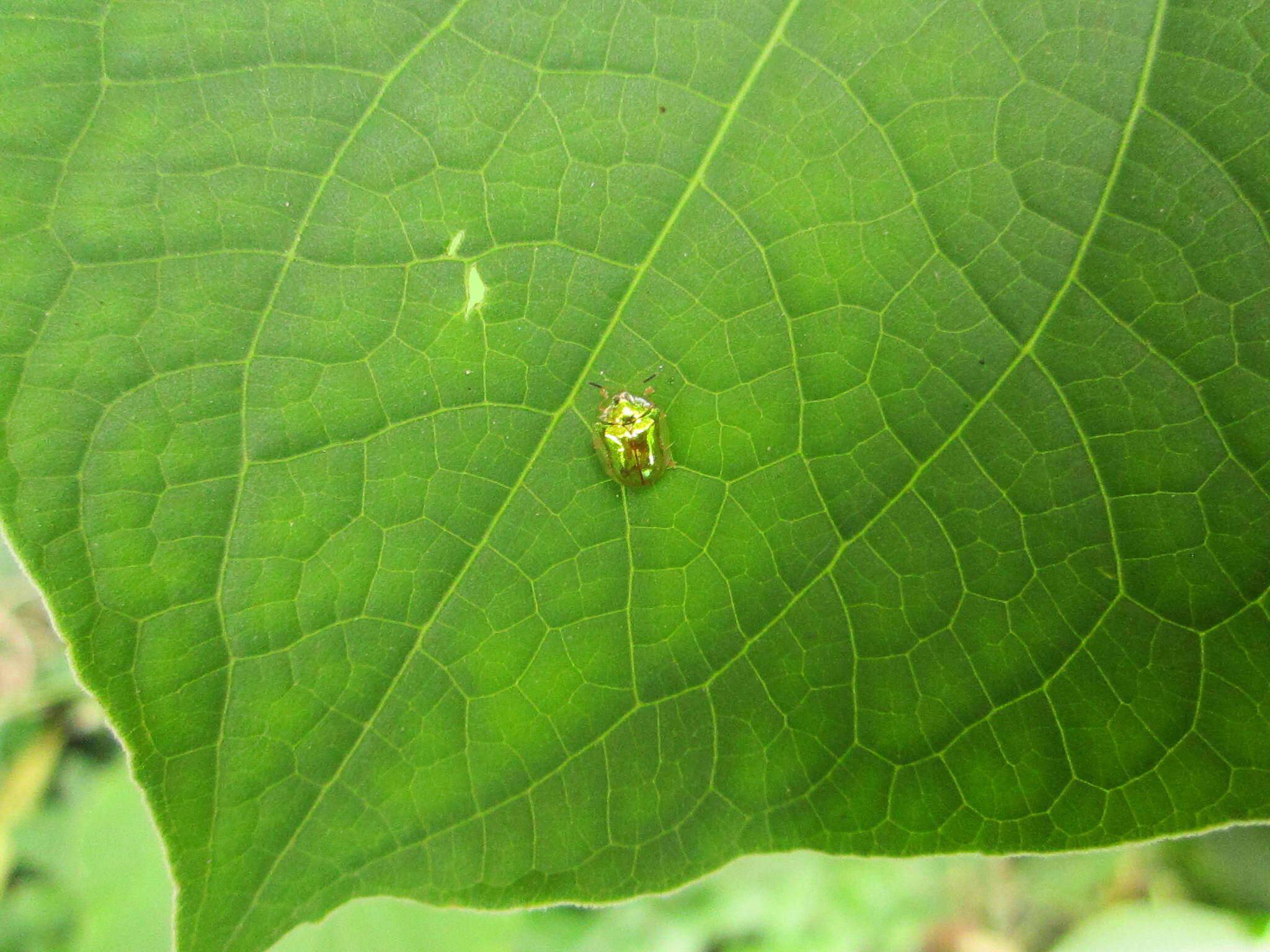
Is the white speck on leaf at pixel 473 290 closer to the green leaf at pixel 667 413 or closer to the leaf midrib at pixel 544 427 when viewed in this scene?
the green leaf at pixel 667 413

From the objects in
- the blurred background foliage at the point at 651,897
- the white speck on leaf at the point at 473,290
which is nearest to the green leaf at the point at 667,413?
the white speck on leaf at the point at 473,290

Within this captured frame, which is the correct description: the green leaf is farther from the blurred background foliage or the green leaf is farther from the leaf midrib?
the blurred background foliage

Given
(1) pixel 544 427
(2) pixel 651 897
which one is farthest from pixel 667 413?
(2) pixel 651 897

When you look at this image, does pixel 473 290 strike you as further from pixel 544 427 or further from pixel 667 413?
pixel 667 413

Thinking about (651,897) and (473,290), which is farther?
(651,897)

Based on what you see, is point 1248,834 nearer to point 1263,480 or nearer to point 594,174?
point 1263,480

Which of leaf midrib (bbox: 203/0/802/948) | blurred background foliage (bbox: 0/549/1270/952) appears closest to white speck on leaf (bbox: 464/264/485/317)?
leaf midrib (bbox: 203/0/802/948)

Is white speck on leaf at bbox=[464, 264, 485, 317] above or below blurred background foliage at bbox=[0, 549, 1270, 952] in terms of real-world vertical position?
above
